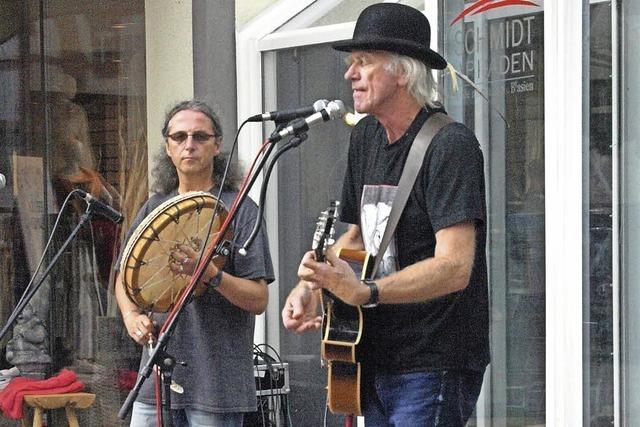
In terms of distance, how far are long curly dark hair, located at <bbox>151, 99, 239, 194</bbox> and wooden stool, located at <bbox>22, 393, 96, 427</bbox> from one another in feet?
7.77

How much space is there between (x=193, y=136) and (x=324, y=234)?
3.71 feet

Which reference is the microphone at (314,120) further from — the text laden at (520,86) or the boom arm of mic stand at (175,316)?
the text laden at (520,86)

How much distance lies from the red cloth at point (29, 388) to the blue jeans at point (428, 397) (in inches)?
137

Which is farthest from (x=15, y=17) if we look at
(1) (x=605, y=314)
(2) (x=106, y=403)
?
(1) (x=605, y=314)

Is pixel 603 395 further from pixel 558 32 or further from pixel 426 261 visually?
pixel 426 261

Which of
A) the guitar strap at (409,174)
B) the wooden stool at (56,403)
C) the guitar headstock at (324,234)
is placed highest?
the guitar strap at (409,174)

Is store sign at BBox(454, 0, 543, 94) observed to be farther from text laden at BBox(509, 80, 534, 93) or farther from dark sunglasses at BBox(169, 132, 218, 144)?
dark sunglasses at BBox(169, 132, 218, 144)

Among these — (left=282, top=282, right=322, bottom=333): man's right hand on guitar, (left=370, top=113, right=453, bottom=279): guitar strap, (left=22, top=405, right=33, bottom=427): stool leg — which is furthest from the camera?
(left=22, top=405, right=33, bottom=427): stool leg

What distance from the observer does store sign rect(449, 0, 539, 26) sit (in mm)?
5207

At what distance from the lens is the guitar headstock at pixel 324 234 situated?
324cm

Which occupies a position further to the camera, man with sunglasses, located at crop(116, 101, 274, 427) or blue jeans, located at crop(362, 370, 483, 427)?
man with sunglasses, located at crop(116, 101, 274, 427)

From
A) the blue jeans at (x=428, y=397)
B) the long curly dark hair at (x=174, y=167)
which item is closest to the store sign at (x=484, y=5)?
the long curly dark hair at (x=174, y=167)

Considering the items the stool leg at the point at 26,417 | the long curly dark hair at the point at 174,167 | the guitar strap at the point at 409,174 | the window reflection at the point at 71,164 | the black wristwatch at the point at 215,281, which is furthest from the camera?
the window reflection at the point at 71,164

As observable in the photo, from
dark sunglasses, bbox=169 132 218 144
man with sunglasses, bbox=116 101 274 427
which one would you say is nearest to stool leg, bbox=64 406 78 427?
man with sunglasses, bbox=116 101 274 427
